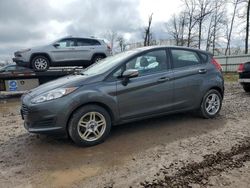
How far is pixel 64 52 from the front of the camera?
444 inches

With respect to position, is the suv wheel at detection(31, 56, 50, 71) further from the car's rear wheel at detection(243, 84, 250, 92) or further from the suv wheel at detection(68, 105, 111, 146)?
the car's rear wheel at detection(243, 84, 250, 92)

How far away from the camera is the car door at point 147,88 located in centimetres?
527

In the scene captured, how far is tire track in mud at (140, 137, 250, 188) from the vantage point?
3.61 metres

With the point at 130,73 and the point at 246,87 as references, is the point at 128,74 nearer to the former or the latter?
the point at 130,73

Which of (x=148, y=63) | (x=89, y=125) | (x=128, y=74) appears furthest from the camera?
(x=148, y=63)

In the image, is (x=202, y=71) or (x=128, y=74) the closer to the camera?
(x=128, y=74)

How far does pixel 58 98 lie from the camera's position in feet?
15.5

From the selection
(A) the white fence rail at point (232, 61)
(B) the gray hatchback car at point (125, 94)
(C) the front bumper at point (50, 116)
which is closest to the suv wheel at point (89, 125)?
(B) the gray hatchback car at point (125, 94)

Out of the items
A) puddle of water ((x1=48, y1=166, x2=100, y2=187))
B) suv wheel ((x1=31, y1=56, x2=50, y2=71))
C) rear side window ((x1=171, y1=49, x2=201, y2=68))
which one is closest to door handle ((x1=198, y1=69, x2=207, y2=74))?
rear side window ((x1=171, y1=49, x2=201, y2=68))

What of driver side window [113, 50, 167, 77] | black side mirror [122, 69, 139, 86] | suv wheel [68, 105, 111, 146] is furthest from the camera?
driver side window [113, 50, 167, 77]

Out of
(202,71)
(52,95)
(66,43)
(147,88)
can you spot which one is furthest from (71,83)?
(66,43)

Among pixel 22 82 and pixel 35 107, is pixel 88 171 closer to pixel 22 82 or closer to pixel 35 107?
pixel 35 107

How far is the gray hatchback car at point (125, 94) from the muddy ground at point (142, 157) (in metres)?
0.34

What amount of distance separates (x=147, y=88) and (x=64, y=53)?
6565mm
